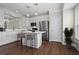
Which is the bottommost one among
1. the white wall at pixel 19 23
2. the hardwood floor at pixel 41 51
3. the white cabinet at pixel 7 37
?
the hardwood floor at pixel 41 51

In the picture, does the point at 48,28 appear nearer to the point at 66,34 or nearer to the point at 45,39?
the point at 45,39

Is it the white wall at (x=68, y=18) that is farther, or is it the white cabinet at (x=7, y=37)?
the white wall at (x=68, y=18)

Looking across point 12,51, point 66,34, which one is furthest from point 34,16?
point 66,34

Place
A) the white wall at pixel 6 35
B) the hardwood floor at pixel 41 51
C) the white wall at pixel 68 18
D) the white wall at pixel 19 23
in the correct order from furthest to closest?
the white wall at pixel 68 18 → the white wall at pixel 6 35 → the white wall at pixel 19 23 → the hardwood floor at pixel 41 51

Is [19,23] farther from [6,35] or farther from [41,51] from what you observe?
[41,51]

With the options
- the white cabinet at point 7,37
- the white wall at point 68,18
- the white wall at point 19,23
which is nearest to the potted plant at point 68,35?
the white wall at point 68,18

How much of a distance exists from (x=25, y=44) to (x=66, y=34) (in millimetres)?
1765

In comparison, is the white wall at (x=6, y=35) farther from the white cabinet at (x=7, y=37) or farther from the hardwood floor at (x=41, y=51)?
the hardwood floor at (x=41, y=51)

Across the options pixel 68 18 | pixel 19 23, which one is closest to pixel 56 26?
pixel 68 18

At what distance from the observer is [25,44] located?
399cm

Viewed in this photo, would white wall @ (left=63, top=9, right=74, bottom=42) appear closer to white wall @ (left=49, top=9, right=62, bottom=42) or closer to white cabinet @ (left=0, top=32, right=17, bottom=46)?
white wall @ (left=49, top=9, right=62, bottom=42)

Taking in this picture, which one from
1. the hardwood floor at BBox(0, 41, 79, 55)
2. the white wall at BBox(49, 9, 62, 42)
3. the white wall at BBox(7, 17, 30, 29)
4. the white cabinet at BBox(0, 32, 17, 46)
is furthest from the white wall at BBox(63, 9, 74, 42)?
the white cabinet at BBox(0, 32, 17, 46)

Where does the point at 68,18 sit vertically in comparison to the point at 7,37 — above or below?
above

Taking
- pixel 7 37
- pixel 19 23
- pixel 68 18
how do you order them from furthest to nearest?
pixel 68 18, pixel 7 37, pixel 19 23
